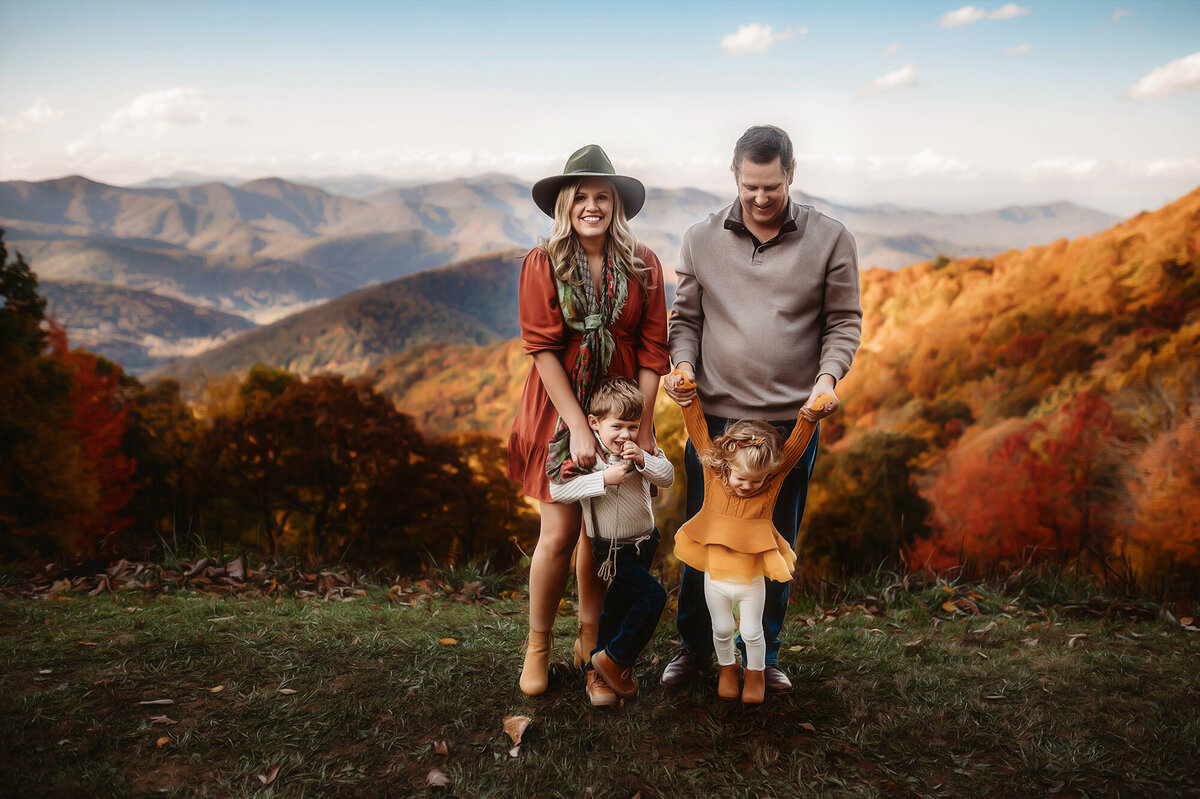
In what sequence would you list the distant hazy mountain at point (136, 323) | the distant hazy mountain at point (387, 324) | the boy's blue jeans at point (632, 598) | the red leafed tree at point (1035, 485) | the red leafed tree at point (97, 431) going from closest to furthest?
the boy's blue jeans at point (632, 598)
the red leafed tree at point (1035, 485)
the red leafed tree at point (97, 431)
the distant hazy mountain at point (136, 323)
the distant hazy mountain at point (387, 324)

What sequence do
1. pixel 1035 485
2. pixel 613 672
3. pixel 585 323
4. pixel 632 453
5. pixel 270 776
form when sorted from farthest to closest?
→ 1. pixel 1035 485
2. pixel 613 672
3. pixel 585 323
4. pixel 632 453
5. pixel 270 776

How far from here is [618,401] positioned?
97.9 inches

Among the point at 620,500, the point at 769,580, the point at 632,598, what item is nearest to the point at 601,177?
the point at 620,500

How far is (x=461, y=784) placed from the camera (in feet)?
7.38

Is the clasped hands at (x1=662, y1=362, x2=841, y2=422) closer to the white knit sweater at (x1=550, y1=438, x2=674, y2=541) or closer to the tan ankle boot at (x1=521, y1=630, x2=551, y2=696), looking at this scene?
the white knit sweater at (x1=550, y1=438, x2=674, y2=541)

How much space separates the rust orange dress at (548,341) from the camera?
2.56m

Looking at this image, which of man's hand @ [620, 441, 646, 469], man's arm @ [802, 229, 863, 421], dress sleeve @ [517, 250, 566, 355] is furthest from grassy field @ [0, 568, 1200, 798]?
dress sleeve @ [517, 250, 566, 355]

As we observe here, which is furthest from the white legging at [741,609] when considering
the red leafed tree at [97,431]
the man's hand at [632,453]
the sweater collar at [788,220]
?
the red leafed tree at [97,431]

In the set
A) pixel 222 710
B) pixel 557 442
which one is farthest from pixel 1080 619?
pixel 222 710

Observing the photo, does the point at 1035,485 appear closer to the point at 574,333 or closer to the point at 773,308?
the point at 773,308

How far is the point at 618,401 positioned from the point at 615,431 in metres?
0.11

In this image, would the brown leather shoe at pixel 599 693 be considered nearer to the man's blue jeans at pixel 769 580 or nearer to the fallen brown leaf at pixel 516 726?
the fallen brown leaf at pixel 516 726

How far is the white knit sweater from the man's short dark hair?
3.73ft

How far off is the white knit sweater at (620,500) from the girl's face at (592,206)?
83 cm
